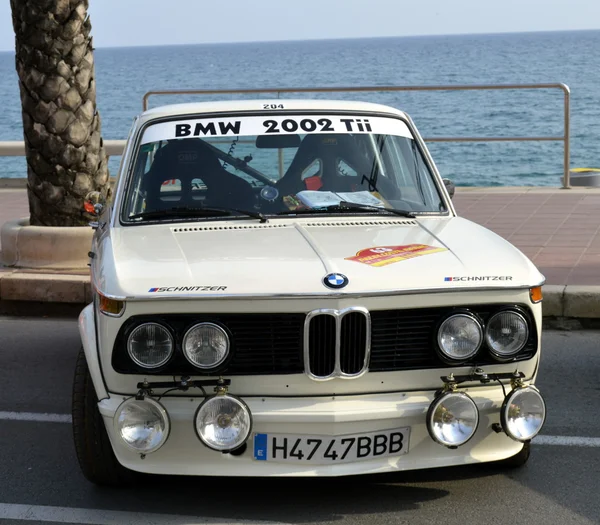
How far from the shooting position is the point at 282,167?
5.62 metres

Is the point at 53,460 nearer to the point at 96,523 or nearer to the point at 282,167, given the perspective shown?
the point at 96,523

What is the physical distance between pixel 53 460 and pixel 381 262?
1.90 metres

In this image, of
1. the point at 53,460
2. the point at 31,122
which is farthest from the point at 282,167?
the point at 31,122

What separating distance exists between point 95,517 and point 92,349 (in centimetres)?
69

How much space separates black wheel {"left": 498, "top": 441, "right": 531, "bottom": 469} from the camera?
15.6 feet

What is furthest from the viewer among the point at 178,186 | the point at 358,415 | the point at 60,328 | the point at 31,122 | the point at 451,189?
the point at 31,122

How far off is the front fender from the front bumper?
7 cm

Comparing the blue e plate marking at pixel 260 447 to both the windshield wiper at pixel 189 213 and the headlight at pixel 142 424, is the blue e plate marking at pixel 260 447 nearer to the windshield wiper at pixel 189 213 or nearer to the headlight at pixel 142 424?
the headlight at pixel 142 424

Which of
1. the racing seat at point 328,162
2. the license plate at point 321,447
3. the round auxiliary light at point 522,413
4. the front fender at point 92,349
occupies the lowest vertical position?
the license plate at point 321,447

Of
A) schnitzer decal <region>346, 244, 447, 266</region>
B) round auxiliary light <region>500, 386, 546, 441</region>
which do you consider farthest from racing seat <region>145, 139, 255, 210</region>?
round auxiliary light <region>500, 386, 546, 441</region>

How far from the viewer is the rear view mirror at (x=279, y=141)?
5641 mm

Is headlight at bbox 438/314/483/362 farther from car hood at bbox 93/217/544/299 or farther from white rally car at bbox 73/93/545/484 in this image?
car hood at bbox 93/217/544/299

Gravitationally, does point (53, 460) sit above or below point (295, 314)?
below

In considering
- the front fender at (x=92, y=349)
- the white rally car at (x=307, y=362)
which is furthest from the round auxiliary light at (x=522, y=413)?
the front fender at (x=92, y=349)
